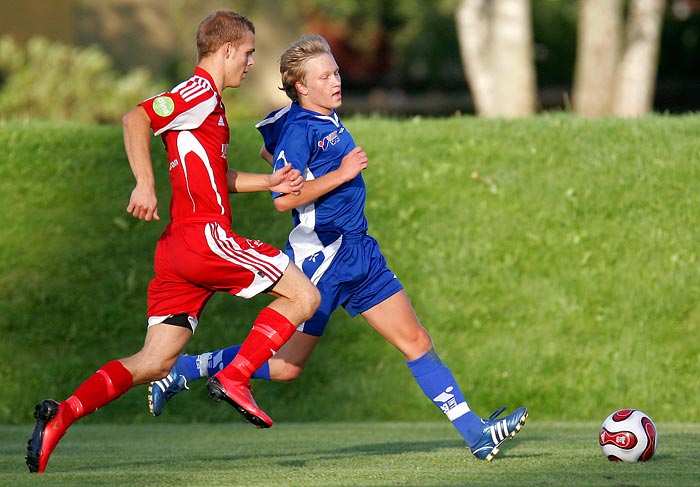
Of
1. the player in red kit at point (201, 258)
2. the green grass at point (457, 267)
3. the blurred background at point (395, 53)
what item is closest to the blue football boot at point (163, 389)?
the player in red kit at point (201, 258)

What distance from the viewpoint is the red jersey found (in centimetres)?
582

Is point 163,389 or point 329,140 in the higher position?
point 329,140

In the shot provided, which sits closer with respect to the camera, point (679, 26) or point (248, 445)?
point (248, 445)

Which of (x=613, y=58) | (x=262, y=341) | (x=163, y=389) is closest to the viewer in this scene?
(x=262, y=341)

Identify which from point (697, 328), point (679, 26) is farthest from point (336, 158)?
point (679, 26)

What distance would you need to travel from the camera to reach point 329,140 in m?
6.41

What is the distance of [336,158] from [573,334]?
14.7 feet

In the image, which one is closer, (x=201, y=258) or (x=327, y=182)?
(x=201, y=258)

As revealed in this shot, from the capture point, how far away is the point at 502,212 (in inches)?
426

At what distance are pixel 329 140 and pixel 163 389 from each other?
1.71 metres

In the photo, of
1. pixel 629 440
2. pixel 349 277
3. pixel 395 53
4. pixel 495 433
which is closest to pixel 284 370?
pixel 349 277

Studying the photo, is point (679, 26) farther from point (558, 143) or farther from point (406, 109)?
point (558, 143)

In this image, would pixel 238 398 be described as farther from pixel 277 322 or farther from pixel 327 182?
pixel 327 182

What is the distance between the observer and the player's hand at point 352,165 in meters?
6.07
